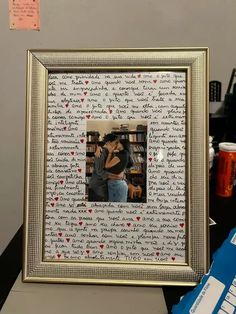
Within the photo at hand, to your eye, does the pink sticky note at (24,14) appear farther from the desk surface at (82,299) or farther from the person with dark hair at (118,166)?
the desk surface at (82,299)

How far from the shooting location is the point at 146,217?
0.55 metres

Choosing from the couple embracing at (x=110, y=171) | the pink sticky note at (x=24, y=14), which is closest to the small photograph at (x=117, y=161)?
the couple embracing at (x=110, y=171)

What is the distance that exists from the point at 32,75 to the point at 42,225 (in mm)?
271

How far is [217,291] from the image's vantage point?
17.9 inches

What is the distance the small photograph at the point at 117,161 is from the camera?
556 millimetres

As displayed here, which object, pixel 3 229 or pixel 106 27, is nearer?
pixel 106 27

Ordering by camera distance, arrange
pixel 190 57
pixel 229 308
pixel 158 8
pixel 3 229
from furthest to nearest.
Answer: pixel 3 229 → pixel 158 8 → pixel 190 57 → pixel 229 308

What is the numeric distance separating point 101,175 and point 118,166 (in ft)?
0.11

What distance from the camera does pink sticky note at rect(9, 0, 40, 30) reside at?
1259 mm

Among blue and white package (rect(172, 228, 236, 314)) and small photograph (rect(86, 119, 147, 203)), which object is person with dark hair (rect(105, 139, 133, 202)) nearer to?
small photograph (rect(86, 119, 147, 203))

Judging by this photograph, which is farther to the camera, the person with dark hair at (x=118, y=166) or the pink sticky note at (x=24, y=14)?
the pink sticky note at (x=24, y=14)

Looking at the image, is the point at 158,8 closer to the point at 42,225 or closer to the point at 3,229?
the point at 42,225

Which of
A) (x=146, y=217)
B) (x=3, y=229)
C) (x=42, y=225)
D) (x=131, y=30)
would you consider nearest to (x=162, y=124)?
(x=146, y=217)

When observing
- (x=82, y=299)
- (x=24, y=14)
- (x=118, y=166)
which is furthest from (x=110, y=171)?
(x=24, y=14)
